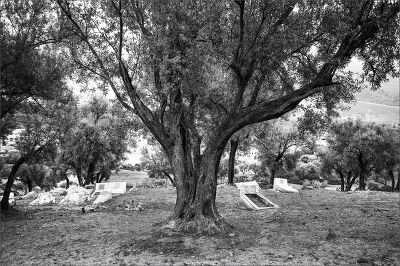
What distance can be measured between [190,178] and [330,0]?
7542 mm

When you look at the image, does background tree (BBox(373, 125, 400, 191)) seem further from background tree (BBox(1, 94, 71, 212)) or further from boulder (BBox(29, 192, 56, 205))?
boulder (BBox(29, 192, 56, 205))

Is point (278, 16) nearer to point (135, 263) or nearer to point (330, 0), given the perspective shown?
point (330, 0)

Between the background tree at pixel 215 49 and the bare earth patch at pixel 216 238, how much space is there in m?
1.43

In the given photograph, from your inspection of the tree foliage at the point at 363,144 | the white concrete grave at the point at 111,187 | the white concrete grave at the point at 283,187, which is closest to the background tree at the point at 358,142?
the tree foliage at the point at 363,144

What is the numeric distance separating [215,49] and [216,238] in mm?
6571

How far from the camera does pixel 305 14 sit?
1153 centimetres

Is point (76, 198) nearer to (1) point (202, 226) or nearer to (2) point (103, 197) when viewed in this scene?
(2) point (103, 197)

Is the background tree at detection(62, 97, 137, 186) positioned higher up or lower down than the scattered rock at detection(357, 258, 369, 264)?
higher up

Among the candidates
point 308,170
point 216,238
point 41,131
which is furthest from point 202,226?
point 308,170

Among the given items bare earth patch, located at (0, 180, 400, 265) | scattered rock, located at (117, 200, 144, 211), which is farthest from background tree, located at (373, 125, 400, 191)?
scattered rock, located at (117, 200, 144, 211)

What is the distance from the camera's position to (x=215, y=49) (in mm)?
11875

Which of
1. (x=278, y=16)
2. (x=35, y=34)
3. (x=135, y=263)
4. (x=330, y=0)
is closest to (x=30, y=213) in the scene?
(x=35, y=34)

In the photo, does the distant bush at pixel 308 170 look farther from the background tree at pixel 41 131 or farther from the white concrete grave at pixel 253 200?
the background tree at pixel 41 131

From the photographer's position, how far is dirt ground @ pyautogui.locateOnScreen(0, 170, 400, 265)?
812 centimetres
